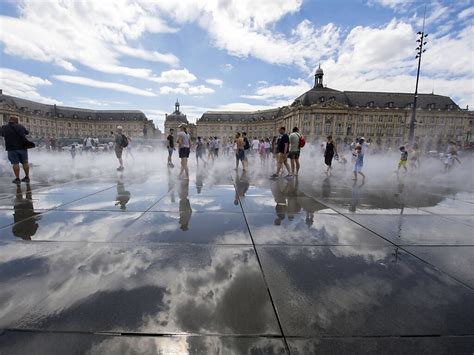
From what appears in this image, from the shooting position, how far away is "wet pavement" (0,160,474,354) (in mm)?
1521

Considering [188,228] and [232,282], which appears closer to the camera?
[232,282]

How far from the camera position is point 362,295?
1988mm

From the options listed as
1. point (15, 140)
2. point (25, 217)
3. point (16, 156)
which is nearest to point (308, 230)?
point (25, 217)

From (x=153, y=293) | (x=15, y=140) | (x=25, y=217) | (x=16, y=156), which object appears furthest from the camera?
(x=16, y=156)

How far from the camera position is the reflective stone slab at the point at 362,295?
1.64m

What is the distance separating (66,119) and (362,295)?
127 m

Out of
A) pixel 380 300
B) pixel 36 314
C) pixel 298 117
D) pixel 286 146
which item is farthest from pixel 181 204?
pixel 298 117

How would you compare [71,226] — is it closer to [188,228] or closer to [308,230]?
[188,228]

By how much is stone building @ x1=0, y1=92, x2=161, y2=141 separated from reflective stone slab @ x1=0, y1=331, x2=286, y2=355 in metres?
104

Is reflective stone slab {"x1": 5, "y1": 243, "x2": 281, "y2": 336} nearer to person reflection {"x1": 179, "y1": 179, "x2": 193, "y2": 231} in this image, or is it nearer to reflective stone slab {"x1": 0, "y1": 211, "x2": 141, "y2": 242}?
reflective stone slab {"x1": 0, "y1": 211, "x2": 141, "y2": 242}

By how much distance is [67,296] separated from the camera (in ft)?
6.23

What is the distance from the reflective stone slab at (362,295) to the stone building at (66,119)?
10416cm

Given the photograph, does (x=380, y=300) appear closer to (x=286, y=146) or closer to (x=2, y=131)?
(x=286, y=146)

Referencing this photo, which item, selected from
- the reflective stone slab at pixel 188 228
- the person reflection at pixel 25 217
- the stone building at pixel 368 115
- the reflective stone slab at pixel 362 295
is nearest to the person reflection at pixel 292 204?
the reflective stone slab at pixel 188 228
